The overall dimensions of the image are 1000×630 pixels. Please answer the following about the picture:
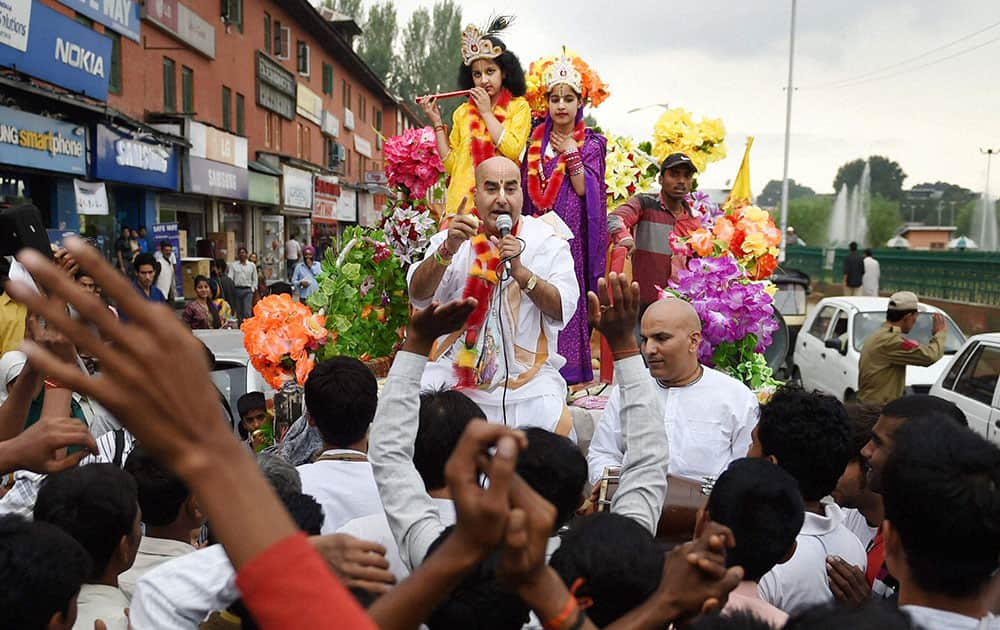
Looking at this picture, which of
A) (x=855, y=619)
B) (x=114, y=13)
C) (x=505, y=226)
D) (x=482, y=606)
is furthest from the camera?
(x=114, y=13)

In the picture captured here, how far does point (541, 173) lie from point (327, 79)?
36.1 meters

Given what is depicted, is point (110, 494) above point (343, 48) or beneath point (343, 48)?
beneath

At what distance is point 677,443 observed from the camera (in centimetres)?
387

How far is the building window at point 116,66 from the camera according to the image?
19.7 meters

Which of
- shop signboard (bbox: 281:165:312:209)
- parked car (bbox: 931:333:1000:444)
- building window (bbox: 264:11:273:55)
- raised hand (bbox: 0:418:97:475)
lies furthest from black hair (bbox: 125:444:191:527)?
building window (bbox: 264:11:273:55)

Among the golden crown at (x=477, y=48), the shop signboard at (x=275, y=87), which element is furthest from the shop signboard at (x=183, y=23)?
the golden crown at (x=477, y=48)

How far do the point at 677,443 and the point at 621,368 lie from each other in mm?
1464

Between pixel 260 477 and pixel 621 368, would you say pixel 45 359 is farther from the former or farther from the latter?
pixel 621 368

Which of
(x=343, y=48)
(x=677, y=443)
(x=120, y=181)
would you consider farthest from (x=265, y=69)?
(x=677, y=443)

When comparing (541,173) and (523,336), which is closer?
(523,336)

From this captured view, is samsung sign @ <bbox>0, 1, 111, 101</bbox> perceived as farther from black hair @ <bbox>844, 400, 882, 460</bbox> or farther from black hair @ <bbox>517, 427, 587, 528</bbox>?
black hair @ <bbox>517, 427, 587, 528</bbox>

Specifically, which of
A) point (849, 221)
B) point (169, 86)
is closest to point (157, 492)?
point (169, 86)

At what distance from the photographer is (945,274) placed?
21031 millimetres

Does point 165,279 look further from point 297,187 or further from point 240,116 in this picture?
point 297,187
